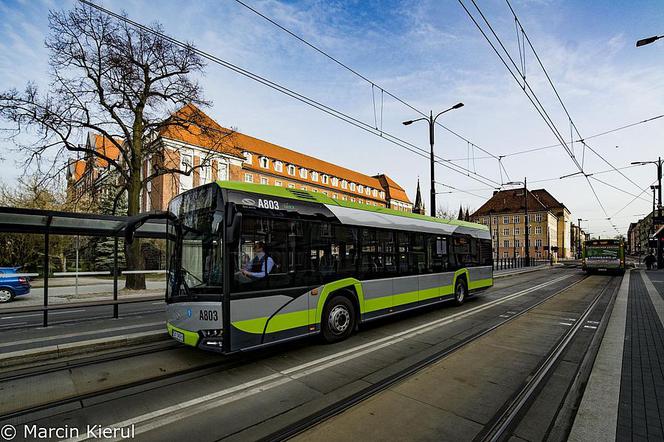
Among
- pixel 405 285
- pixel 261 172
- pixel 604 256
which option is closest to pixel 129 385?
pixel 405 285

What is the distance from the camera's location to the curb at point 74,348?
17.8 ft

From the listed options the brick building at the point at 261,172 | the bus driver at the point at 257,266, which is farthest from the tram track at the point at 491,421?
the brick building at the point at 261,172

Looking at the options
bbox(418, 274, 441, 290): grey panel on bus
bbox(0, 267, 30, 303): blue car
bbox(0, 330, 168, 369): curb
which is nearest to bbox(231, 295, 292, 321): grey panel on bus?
bbox(0, 330, 168, 369): curb

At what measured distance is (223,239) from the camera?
5047 millimetres

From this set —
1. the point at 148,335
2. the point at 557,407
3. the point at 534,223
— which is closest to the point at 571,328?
the point at 557,407

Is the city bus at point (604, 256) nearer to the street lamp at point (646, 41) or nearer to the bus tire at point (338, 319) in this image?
the street lamp at point (646, 41)

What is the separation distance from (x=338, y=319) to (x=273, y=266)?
6.68 ft

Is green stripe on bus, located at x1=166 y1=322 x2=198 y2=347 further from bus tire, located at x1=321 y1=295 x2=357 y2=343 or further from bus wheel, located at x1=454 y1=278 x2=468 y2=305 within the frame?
bus wheel, located at x1=454 y1=278 x2=468 y2=305

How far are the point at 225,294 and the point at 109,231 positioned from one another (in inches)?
232

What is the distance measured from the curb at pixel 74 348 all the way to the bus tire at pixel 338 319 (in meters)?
3.46

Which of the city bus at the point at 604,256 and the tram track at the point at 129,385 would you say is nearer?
the tram track at the point at 129,385

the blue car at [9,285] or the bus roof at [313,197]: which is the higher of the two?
the bus roof at [313,197]

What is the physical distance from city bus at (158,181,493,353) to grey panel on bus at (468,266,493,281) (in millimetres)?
4676

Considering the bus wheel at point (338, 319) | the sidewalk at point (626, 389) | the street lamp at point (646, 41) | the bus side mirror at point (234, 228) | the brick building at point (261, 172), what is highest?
the brick building at point (261, 172)
